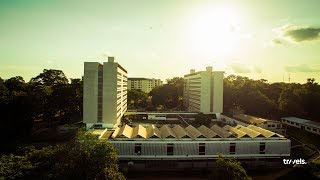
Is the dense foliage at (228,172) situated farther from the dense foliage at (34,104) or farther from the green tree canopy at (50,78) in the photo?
the green tree canopy at (50,78)

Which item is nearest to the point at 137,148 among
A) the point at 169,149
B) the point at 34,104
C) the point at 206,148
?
the point at 169,149

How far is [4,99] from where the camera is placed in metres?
53.6

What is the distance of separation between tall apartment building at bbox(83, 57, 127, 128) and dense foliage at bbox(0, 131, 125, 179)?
24.1 meters

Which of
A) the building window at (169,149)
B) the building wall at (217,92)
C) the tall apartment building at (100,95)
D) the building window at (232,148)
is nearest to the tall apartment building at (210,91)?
the building wall at (217,92)

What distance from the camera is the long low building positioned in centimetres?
3862

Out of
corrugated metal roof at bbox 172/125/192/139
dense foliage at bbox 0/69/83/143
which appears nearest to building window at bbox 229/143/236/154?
corrugated metal roof at bbox 172/125/192/139

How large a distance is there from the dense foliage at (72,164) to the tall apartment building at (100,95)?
24.1 metres

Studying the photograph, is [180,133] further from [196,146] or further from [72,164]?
[72,164]

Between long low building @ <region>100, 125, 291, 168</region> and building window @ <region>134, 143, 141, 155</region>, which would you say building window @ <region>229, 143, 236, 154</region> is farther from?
building window @ <region>134, 143, 141, 155</region>

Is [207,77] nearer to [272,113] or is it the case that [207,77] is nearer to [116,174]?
[272,113]

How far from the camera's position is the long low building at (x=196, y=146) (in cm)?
3862

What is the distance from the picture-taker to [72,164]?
2469 cm

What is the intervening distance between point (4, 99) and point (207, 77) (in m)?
49.4

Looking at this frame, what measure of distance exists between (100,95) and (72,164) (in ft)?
97.4
